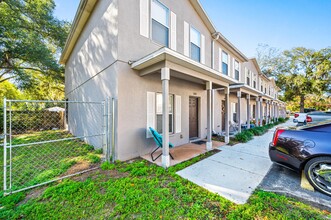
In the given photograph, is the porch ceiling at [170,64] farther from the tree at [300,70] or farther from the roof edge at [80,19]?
the tree at [300,70]

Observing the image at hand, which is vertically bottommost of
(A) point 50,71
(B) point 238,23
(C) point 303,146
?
(C) point 303,146

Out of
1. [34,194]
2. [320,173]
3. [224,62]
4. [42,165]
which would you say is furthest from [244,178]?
[224,62]

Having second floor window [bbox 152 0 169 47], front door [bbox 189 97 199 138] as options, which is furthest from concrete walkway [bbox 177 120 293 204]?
second floor window [bbox 152 0 169 47]

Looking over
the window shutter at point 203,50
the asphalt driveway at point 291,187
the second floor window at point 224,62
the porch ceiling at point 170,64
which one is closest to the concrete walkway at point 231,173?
the asphalt driveway at point 291,187

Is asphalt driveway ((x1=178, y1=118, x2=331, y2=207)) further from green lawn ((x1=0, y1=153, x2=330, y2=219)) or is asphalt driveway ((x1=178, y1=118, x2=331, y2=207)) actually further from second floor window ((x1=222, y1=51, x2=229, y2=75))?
second floor window ((x1=222, y1=51, x2=229, y2=75))

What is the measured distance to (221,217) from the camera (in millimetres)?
2223

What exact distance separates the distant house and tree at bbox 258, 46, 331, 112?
24.4 meters

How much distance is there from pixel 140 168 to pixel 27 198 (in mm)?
2316

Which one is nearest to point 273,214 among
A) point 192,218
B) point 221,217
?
point 221,217

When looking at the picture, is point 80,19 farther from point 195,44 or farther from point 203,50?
point 203,50

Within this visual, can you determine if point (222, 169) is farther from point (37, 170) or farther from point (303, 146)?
point (37, 170)

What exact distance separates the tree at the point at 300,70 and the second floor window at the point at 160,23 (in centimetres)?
2814

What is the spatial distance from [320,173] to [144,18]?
21.1ft

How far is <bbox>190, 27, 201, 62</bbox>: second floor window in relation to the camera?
23.5 ft
